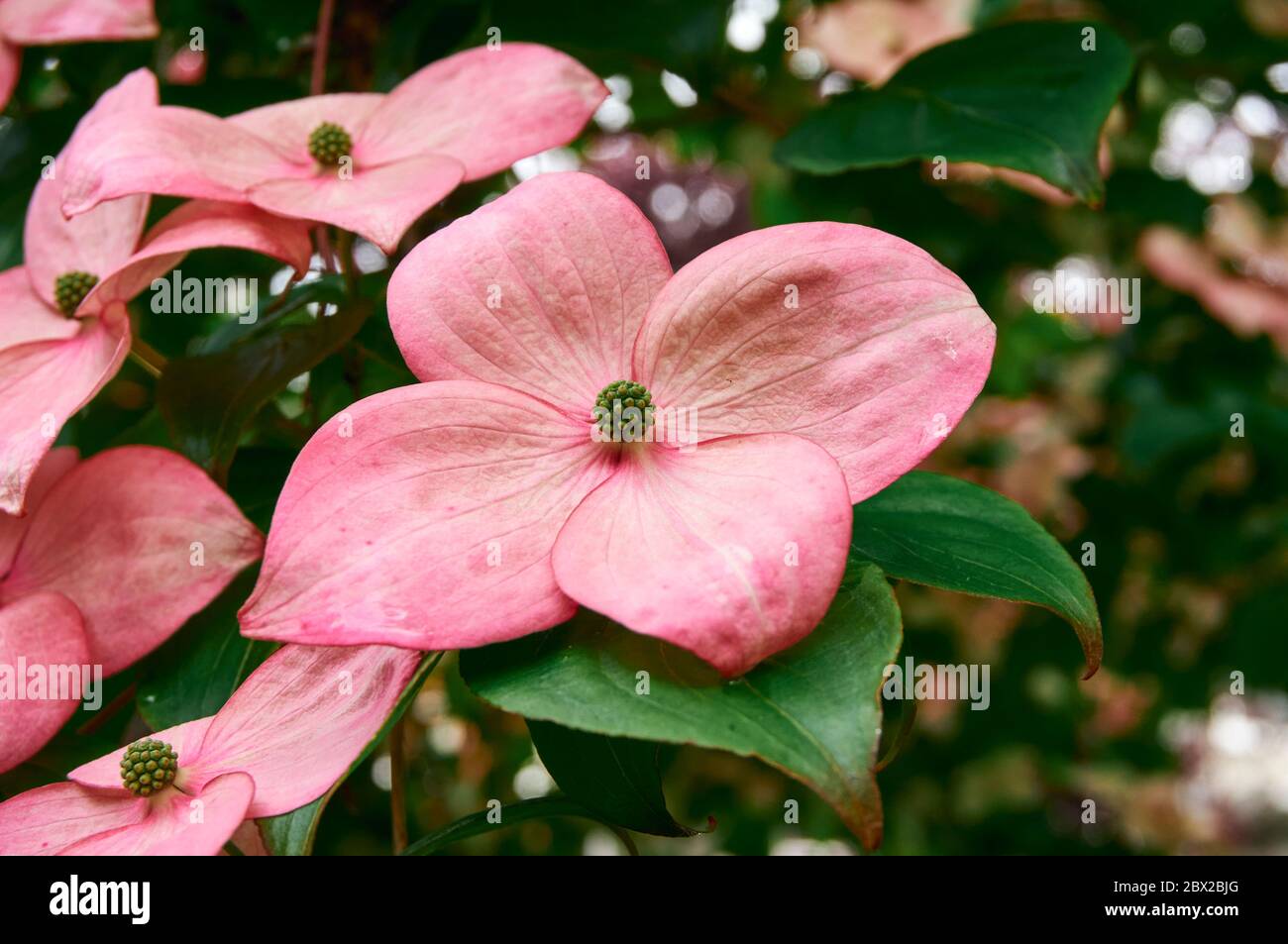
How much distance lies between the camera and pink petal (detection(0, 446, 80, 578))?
1.54 feet

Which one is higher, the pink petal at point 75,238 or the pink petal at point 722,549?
the pink petal at point 75,238

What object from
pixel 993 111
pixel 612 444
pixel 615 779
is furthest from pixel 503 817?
pixel 993 111

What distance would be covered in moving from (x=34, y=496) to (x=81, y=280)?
0.11 metres

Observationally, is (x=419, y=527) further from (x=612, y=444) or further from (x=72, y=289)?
(x=72, y=289)

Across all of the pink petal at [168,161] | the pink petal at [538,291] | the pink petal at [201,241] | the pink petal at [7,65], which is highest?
the pink petal at [7,65]

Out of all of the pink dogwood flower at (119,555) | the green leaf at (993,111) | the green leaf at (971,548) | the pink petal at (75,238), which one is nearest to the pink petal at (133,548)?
the pink dogwood flower at (119,555)

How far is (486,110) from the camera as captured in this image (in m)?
0.52

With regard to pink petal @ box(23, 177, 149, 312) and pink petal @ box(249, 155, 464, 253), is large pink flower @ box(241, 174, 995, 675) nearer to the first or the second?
pink petal @ box(249, 155, 464, 253)

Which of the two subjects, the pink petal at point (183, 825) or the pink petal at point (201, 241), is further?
the pink petal at point (201, 241)

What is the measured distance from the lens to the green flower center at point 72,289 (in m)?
0.51

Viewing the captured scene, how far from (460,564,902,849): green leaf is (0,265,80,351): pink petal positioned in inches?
10.6

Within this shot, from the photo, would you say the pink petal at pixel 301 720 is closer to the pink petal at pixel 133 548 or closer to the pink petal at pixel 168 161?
the pink petal at pixel 133 548

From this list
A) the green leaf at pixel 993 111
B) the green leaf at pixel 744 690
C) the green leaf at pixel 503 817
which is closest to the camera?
the green leaf at pixel 744 690

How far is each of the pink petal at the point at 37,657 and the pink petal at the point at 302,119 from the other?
231 millimetres
